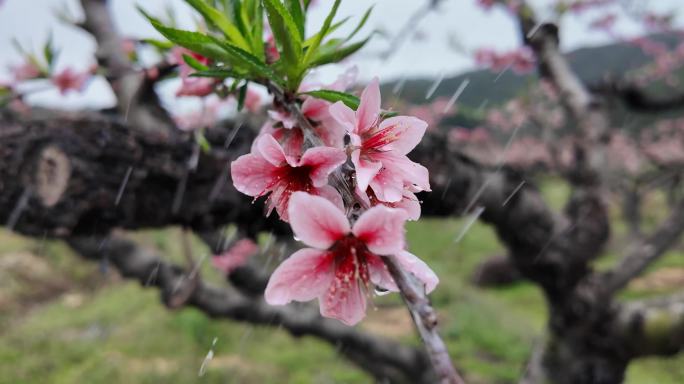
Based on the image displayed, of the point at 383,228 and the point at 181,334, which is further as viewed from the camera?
the point at 181,334

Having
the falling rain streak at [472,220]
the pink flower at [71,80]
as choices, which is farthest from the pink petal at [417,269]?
the pink flower at [71,80]

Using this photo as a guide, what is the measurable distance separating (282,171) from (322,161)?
0.07m

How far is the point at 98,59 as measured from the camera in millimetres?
1865

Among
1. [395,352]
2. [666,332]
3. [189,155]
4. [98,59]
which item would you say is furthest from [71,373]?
[666,332]

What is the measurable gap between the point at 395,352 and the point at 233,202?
169cm

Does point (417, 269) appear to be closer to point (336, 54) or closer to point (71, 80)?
point (336, 54)

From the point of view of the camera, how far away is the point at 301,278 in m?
0.48

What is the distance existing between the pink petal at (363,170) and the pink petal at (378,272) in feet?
0.27

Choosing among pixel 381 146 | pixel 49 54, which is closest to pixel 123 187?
pixel 49 54

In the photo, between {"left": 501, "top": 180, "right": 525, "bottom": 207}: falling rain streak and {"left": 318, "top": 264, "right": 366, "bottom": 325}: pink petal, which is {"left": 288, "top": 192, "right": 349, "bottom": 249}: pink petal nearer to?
{"left": 318, "top": 264, "right": 366, "bottom": 325}: pink petal

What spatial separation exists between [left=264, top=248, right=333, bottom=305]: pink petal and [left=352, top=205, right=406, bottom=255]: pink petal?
0.06 meters

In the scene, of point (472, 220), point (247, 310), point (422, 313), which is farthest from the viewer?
point (247, 310)

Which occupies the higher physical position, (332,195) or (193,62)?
(193,62)

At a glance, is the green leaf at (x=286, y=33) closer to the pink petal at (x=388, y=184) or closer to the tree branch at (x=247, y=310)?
the pink petal at (x=388, y=184)
